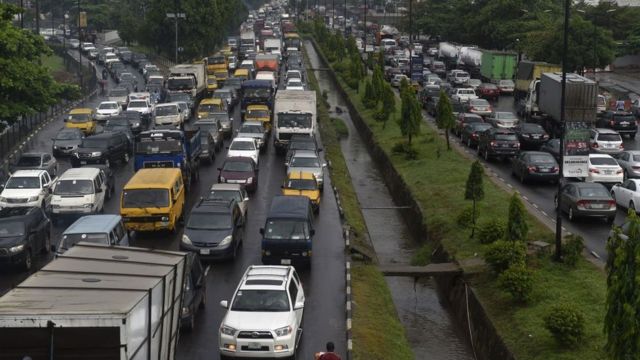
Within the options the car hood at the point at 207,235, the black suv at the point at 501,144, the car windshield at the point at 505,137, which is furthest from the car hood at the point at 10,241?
the car windshield at the point at 505,137

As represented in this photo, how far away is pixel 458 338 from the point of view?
2578 centimetres

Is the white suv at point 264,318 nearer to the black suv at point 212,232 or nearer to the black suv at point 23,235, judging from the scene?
A: the black suv at point 212,232

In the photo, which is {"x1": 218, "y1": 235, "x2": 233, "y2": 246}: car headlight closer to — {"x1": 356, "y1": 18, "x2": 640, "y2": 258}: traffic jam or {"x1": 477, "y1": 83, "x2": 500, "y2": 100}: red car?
{"x1": 356, "y1": 18, "x2": 640, "y2": 258}: traffic jam

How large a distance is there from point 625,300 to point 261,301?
873 cm

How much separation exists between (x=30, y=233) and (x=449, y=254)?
13451 millimetres

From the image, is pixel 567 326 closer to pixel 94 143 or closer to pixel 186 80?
pixel 94 143

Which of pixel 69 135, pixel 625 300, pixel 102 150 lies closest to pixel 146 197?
pixel 102 150

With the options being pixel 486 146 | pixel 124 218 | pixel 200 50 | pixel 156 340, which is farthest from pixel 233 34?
pixel 156 340

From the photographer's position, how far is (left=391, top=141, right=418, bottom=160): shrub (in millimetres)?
47750

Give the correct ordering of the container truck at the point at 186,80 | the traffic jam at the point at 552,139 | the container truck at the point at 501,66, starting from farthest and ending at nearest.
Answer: the container truck at the point at 501,66, the container truck at the point at 186,80, the traffic jam at the point at 552,139

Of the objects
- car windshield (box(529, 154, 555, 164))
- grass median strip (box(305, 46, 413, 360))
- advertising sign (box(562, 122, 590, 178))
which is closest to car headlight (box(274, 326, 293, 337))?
grass median strip (box(305, 46, 413, 360))

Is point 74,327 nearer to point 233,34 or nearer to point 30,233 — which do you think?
point 30,233

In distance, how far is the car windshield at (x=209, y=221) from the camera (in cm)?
2767

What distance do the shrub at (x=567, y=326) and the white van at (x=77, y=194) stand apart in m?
18.7
